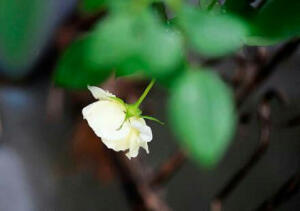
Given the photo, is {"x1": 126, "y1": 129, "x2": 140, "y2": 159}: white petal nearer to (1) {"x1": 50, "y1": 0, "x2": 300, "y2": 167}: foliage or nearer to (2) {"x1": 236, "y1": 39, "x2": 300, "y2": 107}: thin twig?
(1) {"x1": 50, "y1": 0, "x2": 300, "y2": 167}: foliage

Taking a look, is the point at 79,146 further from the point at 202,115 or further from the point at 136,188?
the point at 202,115

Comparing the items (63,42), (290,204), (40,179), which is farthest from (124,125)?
(40,179)

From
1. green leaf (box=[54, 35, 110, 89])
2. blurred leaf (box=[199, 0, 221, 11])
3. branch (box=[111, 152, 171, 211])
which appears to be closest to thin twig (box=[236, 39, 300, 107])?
branch (box=[111, 152, 171, 211])

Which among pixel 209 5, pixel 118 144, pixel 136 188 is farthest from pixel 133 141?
pixel 136 188

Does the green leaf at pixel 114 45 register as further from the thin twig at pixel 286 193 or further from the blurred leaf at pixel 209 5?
the thin twig at pixel 286 193

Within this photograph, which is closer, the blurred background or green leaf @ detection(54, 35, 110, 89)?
green leaf @ detection(54, 35, 110, 89)

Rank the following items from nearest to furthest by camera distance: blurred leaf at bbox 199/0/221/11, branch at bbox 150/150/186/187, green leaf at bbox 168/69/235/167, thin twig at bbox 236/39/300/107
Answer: green leaf at bbox 168/69/235/167 < blurred leaf at bbox 199/0/221/11 < thin twig at bbox 236/39/300/107 < branch at bbox 150/150/186/187
